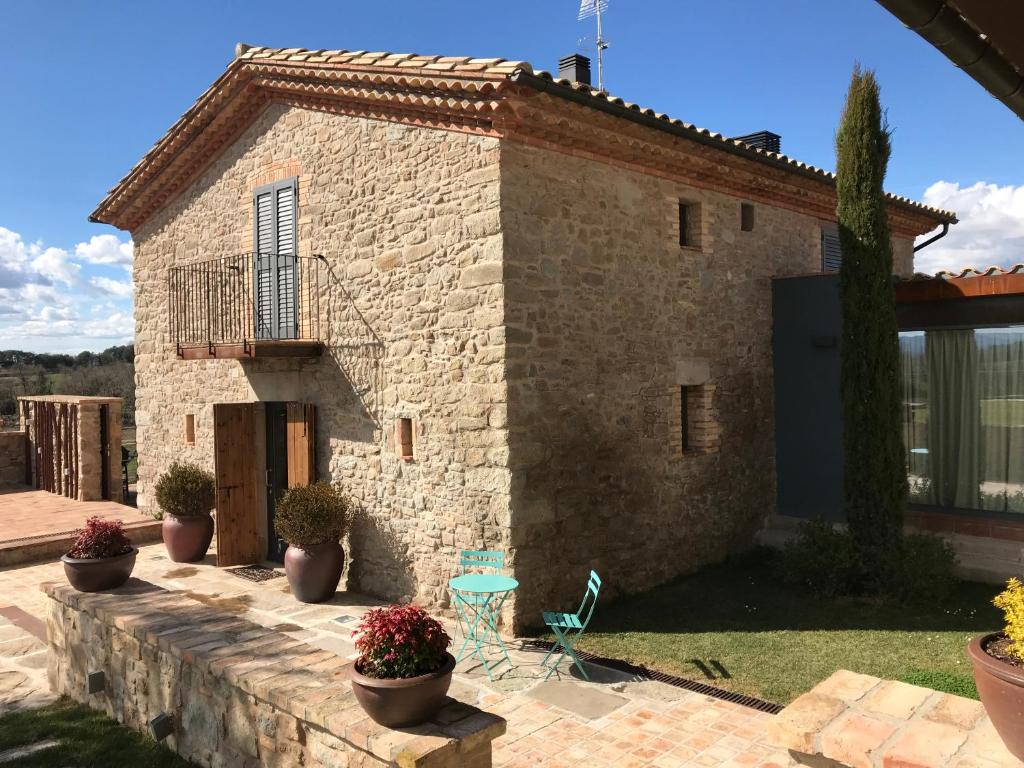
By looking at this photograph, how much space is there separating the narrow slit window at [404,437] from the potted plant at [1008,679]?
6.11 m

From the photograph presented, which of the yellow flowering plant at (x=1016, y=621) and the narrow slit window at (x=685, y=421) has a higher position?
the narrow slit window at (x=685, y=421)

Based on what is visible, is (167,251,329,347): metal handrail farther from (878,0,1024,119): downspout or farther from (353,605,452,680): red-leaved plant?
(878,0,1024,119): downspout

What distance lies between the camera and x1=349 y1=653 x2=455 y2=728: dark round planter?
4016 mm

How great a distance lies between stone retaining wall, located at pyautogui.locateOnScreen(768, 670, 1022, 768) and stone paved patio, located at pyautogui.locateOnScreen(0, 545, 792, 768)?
2.82ft

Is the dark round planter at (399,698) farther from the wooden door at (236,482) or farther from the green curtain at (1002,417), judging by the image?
the green curtain at (1002,417)

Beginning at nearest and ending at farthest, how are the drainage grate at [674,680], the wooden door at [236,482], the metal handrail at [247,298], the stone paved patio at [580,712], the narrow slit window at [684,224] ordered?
the stone paved patio at [580,712] → the drainage grate at [674,680] → the metal handrail at [247,298] → the narrow slit window at [684,224] → the wooden door at [236,482]

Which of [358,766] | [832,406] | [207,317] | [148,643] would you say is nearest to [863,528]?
[832,406]

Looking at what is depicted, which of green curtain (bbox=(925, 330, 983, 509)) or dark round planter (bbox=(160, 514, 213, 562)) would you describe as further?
dark round planter (bbox=(160, 514, 213, 562))

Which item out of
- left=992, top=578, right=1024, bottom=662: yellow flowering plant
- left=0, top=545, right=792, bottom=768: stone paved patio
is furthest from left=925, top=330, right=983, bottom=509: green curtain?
left=992, top=578, right=1024, bottom=662: yellow flowering plant

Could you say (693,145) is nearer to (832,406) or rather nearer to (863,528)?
(832,406)

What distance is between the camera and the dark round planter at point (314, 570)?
350 inches

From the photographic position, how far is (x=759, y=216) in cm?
1117

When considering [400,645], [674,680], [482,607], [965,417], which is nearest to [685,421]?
[965,417]

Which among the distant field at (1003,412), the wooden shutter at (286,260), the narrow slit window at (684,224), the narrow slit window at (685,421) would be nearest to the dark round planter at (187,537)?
the wooden shutter at (286,260)
